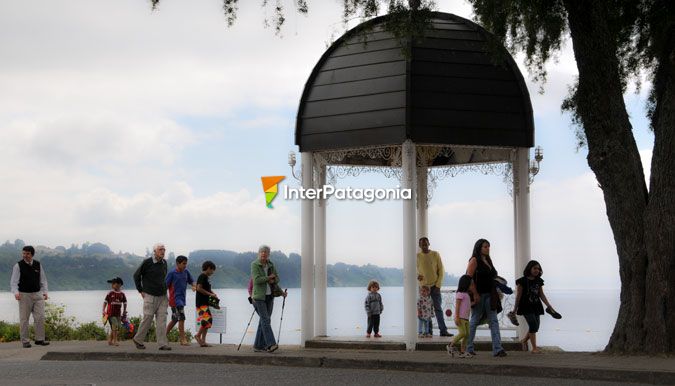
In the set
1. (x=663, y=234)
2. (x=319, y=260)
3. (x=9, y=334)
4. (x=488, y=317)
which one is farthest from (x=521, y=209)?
(x=9, y=334)

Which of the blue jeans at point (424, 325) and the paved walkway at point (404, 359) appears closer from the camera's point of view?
the paved walkway at point (404, 359)

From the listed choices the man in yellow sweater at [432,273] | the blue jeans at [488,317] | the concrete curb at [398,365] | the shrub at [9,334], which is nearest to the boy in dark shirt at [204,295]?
the concrete curb at [398,365]

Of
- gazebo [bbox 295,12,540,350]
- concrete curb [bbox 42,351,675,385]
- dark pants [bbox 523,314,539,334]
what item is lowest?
concrete curb [bbox 42,351,675,385]

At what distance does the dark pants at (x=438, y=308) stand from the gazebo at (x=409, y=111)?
1.40 meters

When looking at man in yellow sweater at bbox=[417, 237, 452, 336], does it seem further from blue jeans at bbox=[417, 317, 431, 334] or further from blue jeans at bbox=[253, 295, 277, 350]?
blue jeans at bbox=[253, 295, 277, 350]

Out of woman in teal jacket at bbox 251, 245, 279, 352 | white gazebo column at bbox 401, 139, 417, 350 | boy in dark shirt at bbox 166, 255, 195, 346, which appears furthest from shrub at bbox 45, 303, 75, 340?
white gazebo column at bbox 401, 139, 417, 350

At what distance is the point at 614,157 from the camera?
49.8ft

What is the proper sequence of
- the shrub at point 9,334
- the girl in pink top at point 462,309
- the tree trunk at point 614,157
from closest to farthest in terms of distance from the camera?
the tree trunk at point 614,157, the girl in pink top at point 462,309, the shrub at point 9,334

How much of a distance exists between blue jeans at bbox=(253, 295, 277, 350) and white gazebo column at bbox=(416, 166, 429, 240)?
5070 mm

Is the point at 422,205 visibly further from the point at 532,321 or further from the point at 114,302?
the point at 114,302

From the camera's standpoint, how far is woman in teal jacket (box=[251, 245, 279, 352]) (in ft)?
52.4

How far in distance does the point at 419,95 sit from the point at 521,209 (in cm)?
296

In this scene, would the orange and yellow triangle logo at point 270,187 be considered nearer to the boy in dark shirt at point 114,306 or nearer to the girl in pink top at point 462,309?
the boy in dark shirt at point 114,306

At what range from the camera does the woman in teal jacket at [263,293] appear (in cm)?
1597
